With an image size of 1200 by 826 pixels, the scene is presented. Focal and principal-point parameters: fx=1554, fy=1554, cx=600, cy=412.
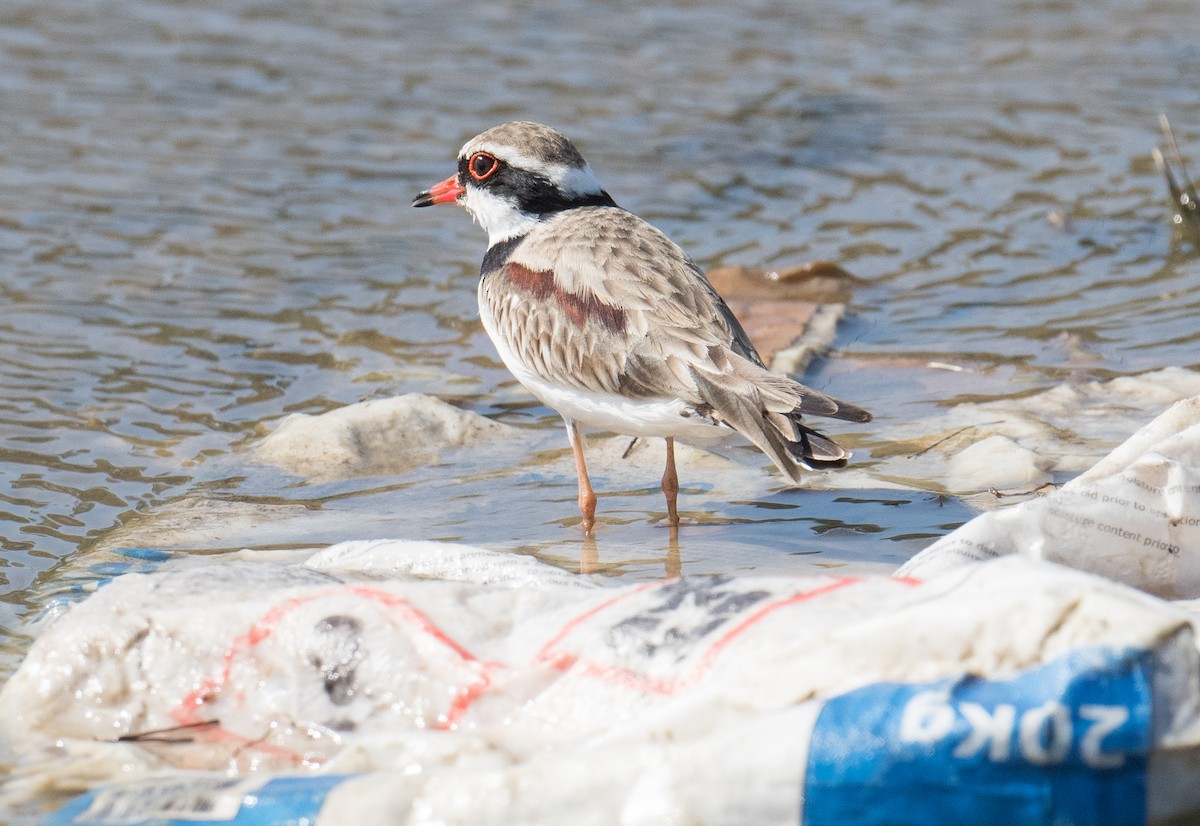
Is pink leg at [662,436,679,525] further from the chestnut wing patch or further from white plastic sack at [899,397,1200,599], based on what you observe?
white plastic sack at [899,397,1200,599]

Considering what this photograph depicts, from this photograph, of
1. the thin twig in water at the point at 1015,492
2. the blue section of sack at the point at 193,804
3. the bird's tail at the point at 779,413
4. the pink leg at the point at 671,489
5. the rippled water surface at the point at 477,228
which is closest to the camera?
the blue section of sack at the point at 193,804

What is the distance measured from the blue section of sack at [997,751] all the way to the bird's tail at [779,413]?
203cm

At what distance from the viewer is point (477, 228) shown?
29.2 feet

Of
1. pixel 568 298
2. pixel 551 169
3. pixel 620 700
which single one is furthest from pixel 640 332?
pixel 620 700

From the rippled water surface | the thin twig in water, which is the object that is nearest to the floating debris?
the rippled water surface

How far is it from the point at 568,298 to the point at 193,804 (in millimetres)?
2666

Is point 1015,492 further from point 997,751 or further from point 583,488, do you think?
point 997,751

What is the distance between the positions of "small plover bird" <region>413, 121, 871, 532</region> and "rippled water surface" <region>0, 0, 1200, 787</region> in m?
0.33

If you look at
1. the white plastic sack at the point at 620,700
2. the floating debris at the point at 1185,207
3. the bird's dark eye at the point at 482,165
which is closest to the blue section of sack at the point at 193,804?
the white plastic sack at the point at 620,700

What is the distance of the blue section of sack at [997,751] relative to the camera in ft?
7.91

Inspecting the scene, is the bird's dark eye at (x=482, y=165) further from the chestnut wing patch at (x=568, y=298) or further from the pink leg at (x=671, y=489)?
the pink leg at (x=671, y=489)

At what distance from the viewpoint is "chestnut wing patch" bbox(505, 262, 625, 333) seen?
492 cm

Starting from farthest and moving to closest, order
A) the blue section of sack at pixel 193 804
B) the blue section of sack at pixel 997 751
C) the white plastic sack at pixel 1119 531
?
1. the white plastic sack at pixel 1119 531
2. the blue section of sack at pixel 193 804
3. the blue section of sack at pixel 997 751

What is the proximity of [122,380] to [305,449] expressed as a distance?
1.39 metres
